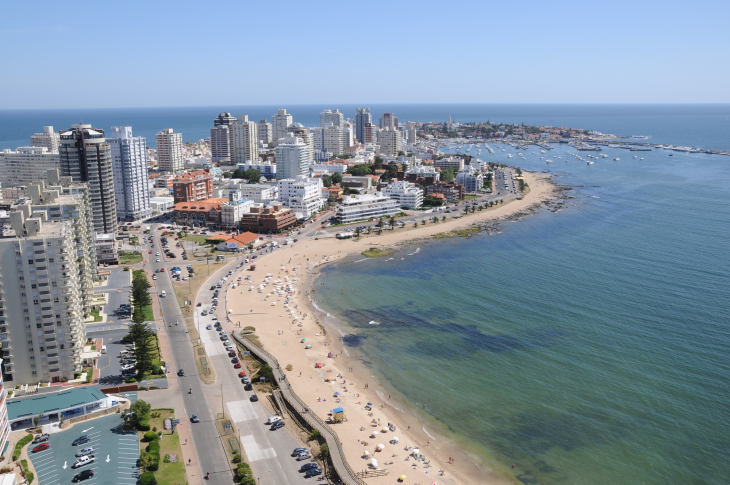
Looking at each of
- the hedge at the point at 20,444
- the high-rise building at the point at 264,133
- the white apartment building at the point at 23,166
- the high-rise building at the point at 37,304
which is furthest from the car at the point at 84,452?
the high-rise building at the point at 264,133

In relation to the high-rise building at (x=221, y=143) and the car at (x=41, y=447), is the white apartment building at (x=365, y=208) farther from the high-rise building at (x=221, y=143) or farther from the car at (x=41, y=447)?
the high-rise building at (x=221, y=143)

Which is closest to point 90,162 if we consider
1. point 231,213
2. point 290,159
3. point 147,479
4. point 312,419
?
point 231,213

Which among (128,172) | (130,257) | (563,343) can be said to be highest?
(128,172)

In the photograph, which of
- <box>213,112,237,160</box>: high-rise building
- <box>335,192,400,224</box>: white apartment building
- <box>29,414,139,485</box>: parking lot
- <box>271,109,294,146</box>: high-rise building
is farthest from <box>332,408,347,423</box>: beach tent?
<box>271,109,294,146</box>: high-rise building

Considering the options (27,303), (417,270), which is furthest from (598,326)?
(27,303)

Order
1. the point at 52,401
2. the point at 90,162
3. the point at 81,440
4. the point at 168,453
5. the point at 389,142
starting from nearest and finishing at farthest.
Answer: the point at 168,453 < the point at 81,440 < the point at 52,401 < the point at 90,162 < the point at 389,142

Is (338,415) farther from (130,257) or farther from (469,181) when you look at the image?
(469,181)

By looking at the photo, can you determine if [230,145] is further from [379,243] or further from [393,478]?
[393,478]
